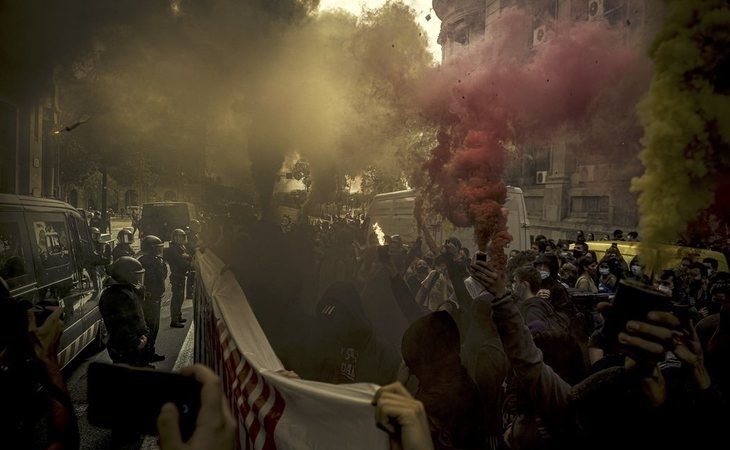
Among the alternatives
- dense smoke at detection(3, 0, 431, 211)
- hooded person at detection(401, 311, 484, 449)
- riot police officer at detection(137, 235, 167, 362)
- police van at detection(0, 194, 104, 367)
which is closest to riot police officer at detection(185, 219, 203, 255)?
dense smoke at detection(3, 0, 431, 211)

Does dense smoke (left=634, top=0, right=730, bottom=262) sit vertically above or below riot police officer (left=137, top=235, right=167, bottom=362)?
above

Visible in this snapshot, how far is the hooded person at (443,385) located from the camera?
7.97ft

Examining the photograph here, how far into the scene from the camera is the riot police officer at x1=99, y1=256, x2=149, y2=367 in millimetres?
4438

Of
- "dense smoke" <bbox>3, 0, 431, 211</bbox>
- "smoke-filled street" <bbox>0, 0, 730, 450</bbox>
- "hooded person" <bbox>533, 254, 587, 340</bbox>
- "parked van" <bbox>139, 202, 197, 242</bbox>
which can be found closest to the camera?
"smoke-filled street" <bbox>0, 0, 730, 450</bbox>

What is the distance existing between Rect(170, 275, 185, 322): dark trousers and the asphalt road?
20cm

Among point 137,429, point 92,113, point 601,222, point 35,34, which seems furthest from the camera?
point 601,222

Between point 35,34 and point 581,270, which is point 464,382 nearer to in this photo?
point 581,270

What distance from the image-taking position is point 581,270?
7938 mm

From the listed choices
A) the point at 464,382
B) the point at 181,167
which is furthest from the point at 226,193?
the point at 464,382

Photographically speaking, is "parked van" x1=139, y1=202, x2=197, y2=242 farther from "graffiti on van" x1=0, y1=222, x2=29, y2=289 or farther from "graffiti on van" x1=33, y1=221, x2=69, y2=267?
"graffiti on van" x1=0, y1=222, x2=29, y2=289

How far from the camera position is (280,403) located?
6.84 ft

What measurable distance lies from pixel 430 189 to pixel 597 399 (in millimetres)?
9970

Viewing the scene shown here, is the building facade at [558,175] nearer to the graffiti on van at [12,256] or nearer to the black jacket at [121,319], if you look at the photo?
the black jacket at [121,319]

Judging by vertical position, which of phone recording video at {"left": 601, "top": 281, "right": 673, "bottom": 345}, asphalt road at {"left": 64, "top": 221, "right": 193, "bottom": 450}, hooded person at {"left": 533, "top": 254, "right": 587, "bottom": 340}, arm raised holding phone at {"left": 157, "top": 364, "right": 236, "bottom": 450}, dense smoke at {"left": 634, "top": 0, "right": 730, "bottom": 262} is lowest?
asphalt road at {"left": 64, "top": 221, "right": 193, "bottom": 450}
